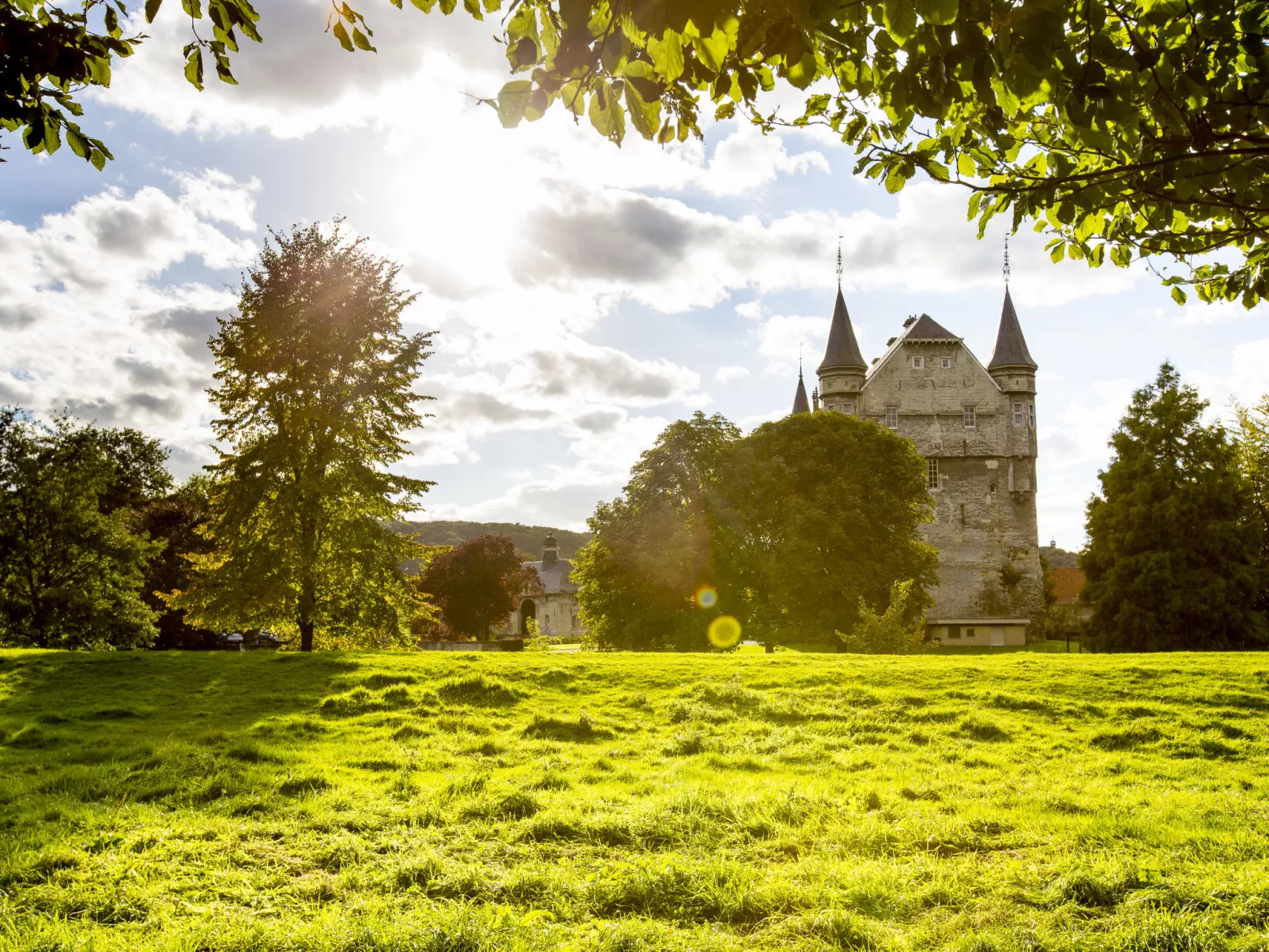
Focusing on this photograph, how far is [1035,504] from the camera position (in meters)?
61.8

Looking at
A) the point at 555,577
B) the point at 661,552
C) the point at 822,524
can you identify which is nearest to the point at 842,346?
the point at 822,524

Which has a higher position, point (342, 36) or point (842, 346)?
point (842, 346)

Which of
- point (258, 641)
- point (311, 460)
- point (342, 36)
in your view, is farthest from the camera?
point (258, 641)

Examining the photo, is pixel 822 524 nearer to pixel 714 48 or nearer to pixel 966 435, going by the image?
pixel 966 435

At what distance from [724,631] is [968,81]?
113 ft

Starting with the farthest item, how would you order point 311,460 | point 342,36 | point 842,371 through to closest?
point 842,371 → point 311,460 → point 342,36

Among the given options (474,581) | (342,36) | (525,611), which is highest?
(342,36)

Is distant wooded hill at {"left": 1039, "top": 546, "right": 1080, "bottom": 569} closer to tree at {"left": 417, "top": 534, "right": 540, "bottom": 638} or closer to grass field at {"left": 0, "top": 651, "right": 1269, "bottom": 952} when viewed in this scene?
tree at {"left": 417, "top": 534, "right": 540, "bottom": 638}

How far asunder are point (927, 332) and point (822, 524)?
30.7m

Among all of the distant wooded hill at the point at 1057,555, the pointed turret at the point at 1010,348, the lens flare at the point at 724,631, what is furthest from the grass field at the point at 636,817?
the distant wooded hill at the point at 1057,555

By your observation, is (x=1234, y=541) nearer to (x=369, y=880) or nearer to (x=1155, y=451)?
(x=1155, y=451)

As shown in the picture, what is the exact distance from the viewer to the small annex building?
103 m

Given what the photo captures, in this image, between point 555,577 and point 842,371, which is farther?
point 555,577

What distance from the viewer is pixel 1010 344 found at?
63.3 m
